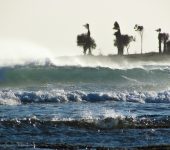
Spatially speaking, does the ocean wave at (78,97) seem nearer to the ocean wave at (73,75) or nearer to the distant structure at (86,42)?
the ocean wave at (73,75)

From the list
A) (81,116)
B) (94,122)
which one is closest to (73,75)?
(81,116)

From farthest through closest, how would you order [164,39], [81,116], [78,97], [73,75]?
1. [164,39]
2. [73,75]
3. [78,97]
4. [81,116]

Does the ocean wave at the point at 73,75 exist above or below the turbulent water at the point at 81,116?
above

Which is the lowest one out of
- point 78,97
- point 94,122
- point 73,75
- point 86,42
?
point 94,122

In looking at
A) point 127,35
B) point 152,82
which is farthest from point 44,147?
point 127,35

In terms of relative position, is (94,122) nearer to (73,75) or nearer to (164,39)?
(73,75)

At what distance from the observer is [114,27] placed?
78125 mm

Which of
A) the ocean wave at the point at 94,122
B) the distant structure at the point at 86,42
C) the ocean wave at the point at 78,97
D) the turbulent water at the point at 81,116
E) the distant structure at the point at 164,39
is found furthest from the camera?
the distant structure at the point at 164,39

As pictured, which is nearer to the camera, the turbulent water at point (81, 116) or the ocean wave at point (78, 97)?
the turbulent water at point (81, 116)

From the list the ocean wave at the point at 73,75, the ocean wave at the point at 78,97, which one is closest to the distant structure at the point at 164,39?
the ocean wave at the point at 73,75

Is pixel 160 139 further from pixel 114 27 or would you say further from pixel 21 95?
pixel 114 27

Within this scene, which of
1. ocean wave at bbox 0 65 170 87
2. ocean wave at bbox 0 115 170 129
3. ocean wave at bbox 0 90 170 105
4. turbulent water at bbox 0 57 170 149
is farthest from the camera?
ocean wave at bbox 0 65 170 87

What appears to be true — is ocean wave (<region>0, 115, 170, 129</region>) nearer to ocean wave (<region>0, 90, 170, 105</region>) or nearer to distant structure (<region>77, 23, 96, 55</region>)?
ocean wave (<region>0, 90, 170, 105</region>)

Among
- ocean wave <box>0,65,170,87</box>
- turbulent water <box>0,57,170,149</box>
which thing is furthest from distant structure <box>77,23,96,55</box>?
turbulent water <box>0,57,170,149</box>
